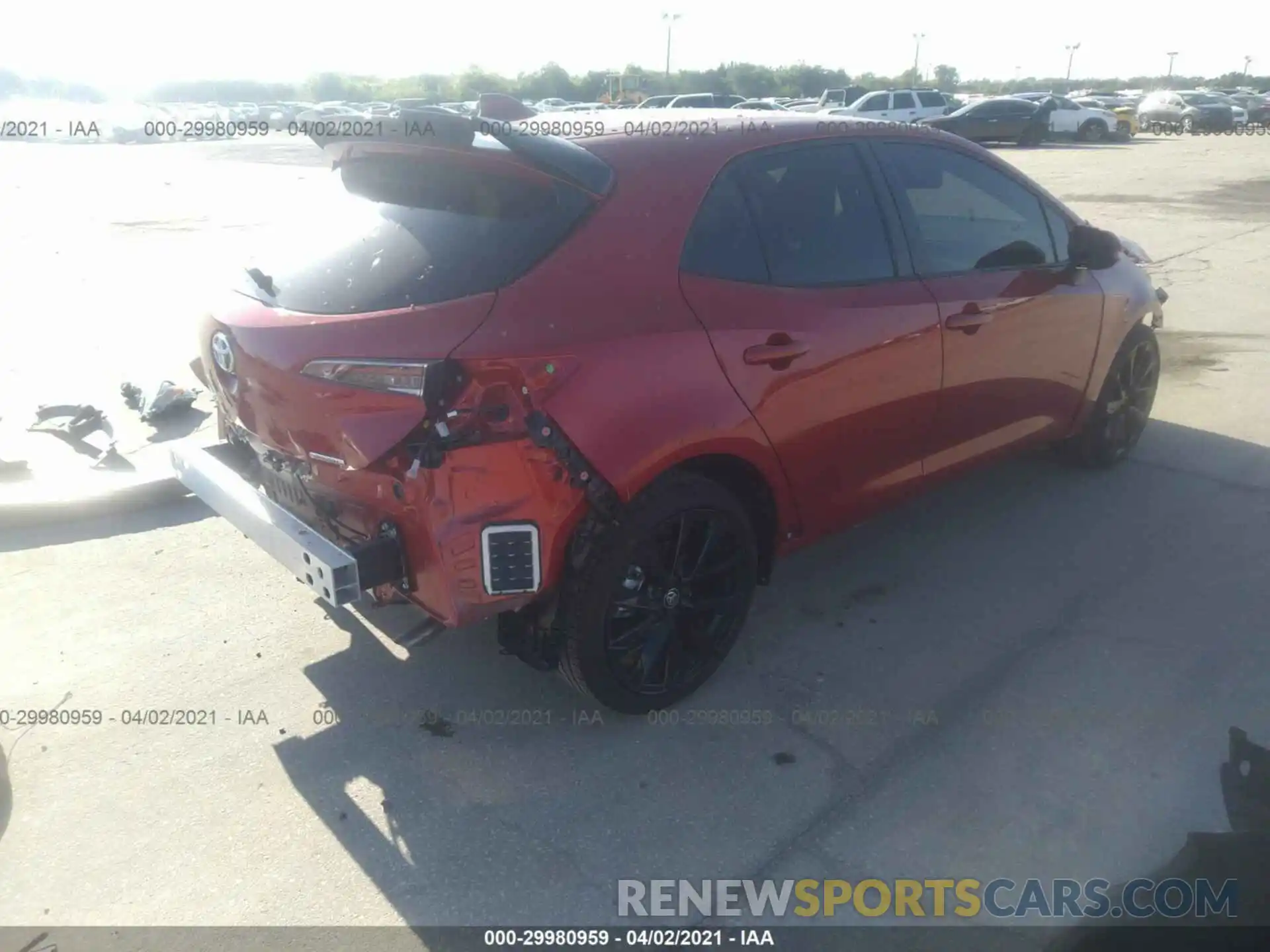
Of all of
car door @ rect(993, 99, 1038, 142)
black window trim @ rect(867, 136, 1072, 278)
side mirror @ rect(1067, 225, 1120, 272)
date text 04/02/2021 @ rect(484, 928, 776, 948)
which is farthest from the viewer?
car door @ rect(993, 99, 1038, 142)

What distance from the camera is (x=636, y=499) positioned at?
304 centimetres

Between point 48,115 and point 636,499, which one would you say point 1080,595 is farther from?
point 48,115

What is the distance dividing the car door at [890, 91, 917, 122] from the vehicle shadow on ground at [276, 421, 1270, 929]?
27.9m

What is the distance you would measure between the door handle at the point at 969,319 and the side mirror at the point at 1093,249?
757 millimetres

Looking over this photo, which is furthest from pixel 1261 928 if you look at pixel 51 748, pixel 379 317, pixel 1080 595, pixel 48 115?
pixel 48 115

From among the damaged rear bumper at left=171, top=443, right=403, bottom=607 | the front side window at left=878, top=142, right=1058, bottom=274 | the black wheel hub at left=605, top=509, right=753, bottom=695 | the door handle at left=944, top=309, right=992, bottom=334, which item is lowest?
the black wheel hub at left=605, top=509, right=753, bottom=695

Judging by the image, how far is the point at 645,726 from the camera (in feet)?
11.2

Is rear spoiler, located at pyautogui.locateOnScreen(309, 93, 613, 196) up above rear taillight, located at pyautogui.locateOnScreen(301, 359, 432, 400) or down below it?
above

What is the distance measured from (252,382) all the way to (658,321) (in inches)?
48.4

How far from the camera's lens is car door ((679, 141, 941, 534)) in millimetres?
3248

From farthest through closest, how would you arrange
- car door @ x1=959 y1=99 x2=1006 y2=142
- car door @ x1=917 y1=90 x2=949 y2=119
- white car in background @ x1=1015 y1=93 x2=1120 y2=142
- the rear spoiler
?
white car in background @ x1=1015 y1=93 x2=1120 y2=142
car door @ x1=959 y1=99 x2=1006 y2=142
car door @ x1=917 y1=90 x2=949 y2=119
the rear spoiler

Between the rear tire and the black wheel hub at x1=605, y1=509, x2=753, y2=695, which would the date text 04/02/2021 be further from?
the rear tire

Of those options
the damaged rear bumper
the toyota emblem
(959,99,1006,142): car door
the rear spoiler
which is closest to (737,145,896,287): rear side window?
the rear spoiler

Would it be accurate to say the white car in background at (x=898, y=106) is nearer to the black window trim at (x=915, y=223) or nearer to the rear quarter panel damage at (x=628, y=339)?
the black window trim at (x=915, y=223)
